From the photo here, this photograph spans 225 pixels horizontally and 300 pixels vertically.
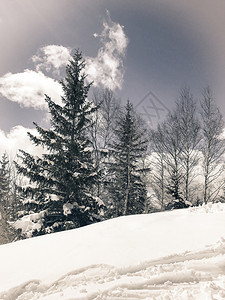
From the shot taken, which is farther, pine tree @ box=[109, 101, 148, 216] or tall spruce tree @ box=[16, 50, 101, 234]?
pine tree @ box=[109, 101, 148, 216]

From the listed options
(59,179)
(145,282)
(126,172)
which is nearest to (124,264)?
(145,282)

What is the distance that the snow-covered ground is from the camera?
6.40ft

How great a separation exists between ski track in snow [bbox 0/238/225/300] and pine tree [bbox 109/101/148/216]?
9.61m

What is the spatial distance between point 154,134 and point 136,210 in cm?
678

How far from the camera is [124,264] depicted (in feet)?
7.90

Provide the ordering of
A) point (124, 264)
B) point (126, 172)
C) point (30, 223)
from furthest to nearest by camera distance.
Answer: point (126, 172) → point (30, 223) → point (124, 264)

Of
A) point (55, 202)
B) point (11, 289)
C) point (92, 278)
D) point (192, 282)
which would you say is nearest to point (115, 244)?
point (92, 278)

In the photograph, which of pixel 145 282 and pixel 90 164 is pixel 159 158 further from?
pixel 145 282

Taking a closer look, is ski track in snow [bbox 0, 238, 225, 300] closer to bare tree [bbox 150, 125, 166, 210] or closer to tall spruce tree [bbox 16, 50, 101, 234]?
tall spruce tree [bbox 16, 50, 101, 234]

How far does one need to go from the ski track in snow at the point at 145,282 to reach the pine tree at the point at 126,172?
961cm

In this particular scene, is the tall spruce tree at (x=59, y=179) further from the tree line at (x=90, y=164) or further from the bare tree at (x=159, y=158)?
the bare tree at (x=159, y=158)

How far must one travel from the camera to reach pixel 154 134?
14.1m

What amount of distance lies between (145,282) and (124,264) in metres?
0.42

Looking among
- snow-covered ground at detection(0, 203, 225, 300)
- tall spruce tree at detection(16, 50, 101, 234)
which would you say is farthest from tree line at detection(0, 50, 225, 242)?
snow-covered ground at detection(0, 203, 225, 300)
